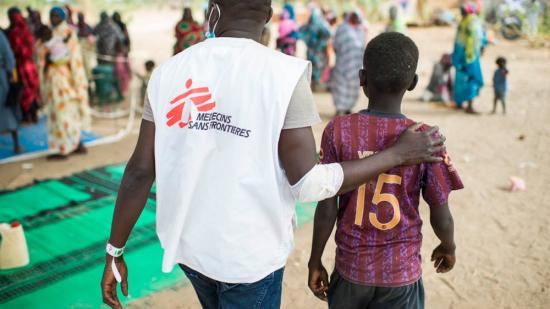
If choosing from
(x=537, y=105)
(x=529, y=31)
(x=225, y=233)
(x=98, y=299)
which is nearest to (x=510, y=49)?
(x=529, y=31)

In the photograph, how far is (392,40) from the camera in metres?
1.73

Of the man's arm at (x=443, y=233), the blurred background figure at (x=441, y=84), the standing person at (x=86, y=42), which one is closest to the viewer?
the man's arm at (x=443, y=233)

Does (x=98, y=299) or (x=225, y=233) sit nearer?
(x=225, y=233)

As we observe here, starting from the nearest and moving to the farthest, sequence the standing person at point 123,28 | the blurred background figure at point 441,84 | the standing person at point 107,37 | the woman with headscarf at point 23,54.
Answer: the woman with headscarf at point 23,54 → the blurred background figure at point 441,84 → the standing person at point 107,37 → the standing person at point 123,28

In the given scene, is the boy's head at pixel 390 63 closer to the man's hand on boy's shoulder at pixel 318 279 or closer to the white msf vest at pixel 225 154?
the white msf vest at pixel 225 154

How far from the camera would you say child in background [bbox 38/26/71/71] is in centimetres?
557

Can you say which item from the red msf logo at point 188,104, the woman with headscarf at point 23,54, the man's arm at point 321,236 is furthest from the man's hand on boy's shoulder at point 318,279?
the woman with headscarf at point 23,54

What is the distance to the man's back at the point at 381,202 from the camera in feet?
5.66

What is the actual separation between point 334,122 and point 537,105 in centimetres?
754

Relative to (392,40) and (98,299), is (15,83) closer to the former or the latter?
(98,299)

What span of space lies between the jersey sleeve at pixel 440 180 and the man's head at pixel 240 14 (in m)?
0.73

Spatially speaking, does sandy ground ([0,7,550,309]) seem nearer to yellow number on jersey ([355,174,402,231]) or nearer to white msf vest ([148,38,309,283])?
yellow number on jersey ([355,174,402,231])

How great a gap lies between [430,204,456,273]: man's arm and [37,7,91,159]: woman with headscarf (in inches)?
194

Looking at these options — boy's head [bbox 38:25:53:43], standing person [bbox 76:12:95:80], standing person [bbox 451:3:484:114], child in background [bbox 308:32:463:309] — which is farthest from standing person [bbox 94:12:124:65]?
child in background [bbox 308:32:463:309]
